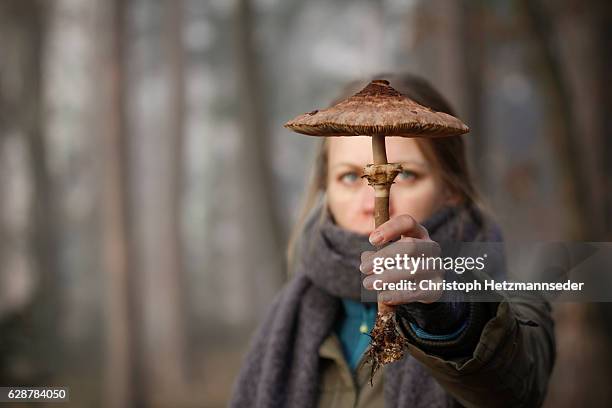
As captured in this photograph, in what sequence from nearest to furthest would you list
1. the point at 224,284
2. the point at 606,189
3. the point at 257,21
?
1. the point at 606,189
2. the point at 257,21
3. the point at 224,284

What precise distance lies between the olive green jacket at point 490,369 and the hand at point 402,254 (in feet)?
0.35

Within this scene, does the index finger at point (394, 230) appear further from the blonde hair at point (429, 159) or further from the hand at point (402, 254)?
the blonde hair at point (429, 159)

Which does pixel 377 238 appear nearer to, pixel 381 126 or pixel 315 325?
pixel 381 126

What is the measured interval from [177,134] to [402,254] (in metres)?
4.69

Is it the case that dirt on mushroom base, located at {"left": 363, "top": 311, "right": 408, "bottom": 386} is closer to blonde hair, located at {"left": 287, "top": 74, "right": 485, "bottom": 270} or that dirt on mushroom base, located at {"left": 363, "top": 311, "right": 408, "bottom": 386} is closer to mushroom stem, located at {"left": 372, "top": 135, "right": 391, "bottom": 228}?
mushroom stem, located at {"left": 372, "top": 135, "right": 391, "bottom": 228}

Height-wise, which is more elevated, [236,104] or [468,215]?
[236,104]

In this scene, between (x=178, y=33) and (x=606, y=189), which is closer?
(x=606, y=189)

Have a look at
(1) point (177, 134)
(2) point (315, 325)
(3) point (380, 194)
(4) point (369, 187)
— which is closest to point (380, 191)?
(3) point (380, 194)

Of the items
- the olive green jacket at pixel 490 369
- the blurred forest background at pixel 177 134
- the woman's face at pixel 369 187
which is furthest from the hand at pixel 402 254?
the blurred forest background at pixel 177 134

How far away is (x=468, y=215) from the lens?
1.16m

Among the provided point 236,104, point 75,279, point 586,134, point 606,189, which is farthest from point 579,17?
point 75,279

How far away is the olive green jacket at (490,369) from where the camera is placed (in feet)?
2.77

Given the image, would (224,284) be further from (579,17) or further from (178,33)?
(579,17)

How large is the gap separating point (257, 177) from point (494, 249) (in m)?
3.56
